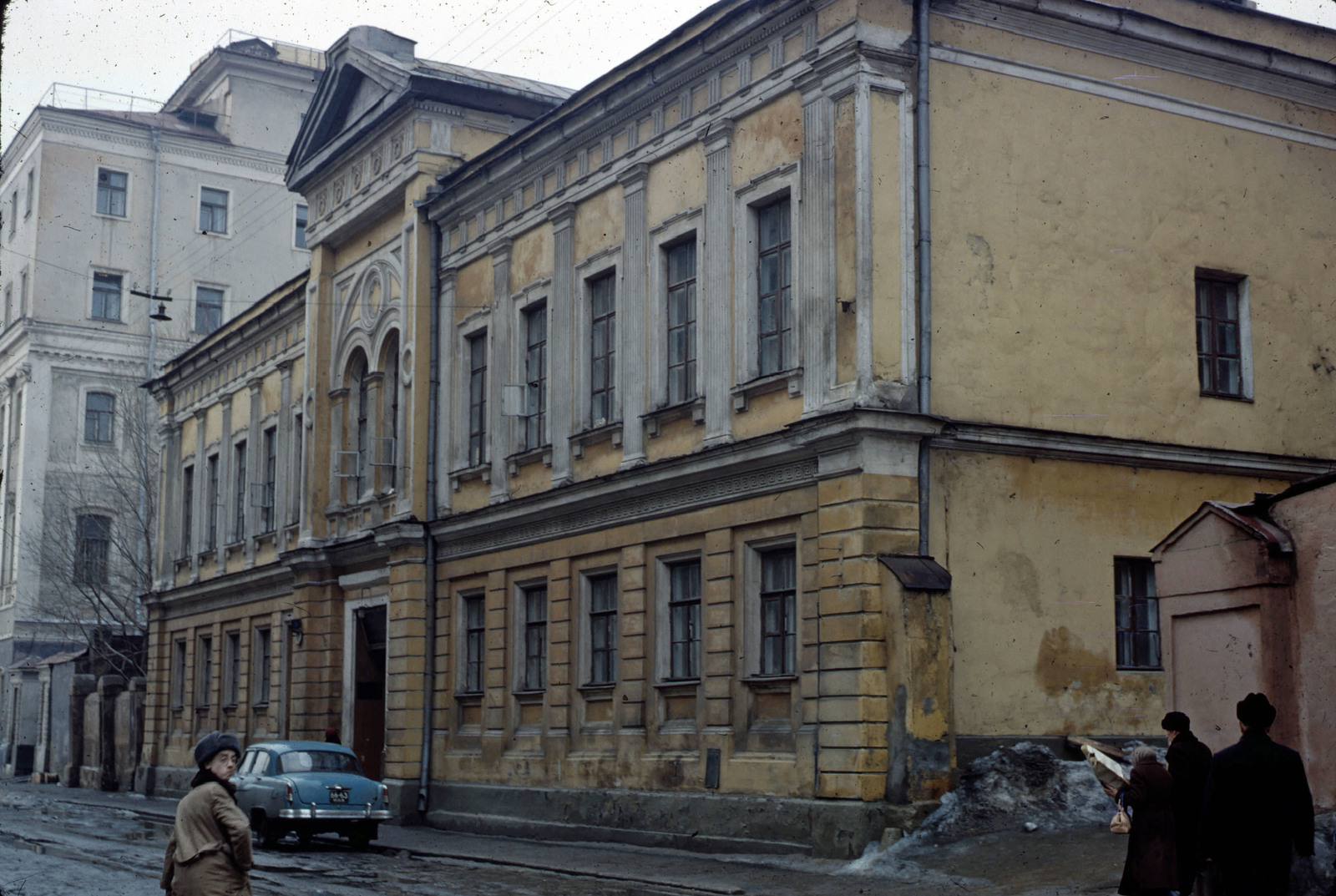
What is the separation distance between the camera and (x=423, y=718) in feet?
91.7

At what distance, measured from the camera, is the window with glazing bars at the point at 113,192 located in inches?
2275

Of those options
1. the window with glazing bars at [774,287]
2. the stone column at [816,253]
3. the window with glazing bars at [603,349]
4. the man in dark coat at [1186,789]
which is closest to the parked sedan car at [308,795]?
the window with glazing bars at [603,349]

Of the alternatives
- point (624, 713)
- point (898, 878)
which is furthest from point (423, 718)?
point (898, 878)

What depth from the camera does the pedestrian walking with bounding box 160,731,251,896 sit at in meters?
8.74

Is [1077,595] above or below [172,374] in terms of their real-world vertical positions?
below

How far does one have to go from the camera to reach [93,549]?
5388 centimetres

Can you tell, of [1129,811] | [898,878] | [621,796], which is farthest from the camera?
[621,796]

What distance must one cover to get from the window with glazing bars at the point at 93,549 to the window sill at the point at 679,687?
3211cm

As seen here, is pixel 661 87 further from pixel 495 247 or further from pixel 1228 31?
pixel 1228 31

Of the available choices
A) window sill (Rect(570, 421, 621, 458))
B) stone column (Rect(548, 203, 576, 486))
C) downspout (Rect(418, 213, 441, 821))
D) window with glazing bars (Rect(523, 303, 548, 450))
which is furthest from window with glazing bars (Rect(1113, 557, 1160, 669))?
downspout (Rect(418, 213, 441, 821))

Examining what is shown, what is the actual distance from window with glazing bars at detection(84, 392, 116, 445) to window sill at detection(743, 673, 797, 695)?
40536 millimetres

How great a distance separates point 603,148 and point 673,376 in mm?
3914

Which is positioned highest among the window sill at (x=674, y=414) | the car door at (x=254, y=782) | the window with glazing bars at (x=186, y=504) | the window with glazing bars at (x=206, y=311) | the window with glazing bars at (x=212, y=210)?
the window with glazing bars at (x=212, y=210)

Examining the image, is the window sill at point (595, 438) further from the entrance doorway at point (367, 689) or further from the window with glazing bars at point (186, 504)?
the window with glazing bars at point (186, 504)
